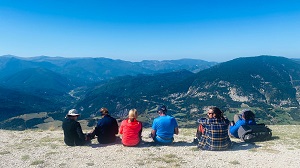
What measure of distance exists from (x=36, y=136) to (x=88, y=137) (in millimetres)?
7209

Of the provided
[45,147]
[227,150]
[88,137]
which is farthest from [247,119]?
[45,147]

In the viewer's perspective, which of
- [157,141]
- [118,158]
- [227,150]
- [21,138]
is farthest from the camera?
[21,138]

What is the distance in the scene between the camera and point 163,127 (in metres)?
14.0

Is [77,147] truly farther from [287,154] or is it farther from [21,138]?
[287,154]

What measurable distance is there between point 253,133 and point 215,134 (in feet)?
12.9

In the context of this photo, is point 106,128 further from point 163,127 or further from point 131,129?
point 163,127

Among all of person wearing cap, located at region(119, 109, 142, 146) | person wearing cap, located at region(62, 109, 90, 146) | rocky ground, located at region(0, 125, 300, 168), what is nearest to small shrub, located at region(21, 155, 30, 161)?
rocky ground, located at region(0, 125, 300, 168)

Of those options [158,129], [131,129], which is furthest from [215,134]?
[131,129]

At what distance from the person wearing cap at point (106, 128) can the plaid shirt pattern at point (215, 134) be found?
17.3 ft

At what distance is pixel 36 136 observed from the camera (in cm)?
1947

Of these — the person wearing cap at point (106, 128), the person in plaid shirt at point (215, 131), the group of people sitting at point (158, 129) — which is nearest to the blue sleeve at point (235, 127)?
the group of people sitting at point (158, 129)

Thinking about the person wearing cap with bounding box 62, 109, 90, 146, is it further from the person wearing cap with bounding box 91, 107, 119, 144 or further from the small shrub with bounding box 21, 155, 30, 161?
the small shrub with bounding box 21, 155, 30, 161

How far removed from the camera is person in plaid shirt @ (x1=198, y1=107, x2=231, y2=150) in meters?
12.5

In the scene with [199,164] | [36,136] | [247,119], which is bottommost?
[36,136]
